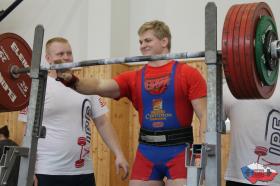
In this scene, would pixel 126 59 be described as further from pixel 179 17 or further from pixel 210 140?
pixel 179 17

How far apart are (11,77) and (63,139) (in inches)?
19.9

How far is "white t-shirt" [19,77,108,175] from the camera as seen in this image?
8.80 feet

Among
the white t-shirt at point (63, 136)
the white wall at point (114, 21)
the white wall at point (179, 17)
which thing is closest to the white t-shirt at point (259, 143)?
the white t-shirt at point (63, 136)

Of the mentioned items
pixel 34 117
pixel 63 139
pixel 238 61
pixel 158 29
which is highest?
pixel 158 29

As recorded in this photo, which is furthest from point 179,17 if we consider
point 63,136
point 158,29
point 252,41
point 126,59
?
point 252,41

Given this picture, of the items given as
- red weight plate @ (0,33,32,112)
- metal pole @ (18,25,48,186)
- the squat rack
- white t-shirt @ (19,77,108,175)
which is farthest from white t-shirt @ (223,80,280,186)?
red weight plate @ (0,33,32,112)

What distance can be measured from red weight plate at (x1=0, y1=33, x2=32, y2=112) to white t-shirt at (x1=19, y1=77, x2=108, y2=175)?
20 centimetres

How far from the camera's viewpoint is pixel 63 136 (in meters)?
2.72

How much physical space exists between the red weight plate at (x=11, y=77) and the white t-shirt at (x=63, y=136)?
20 centimetres

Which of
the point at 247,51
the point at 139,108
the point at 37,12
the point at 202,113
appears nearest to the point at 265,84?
the point at 247,51

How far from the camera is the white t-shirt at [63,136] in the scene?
2684mm

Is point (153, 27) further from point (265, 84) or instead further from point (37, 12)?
point (37, 12)

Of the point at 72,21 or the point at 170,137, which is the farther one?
the point at 72,21

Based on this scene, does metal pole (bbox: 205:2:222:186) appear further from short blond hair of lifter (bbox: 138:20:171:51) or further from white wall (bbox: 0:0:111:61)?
white wall (bbox: 0:0:111:61)
